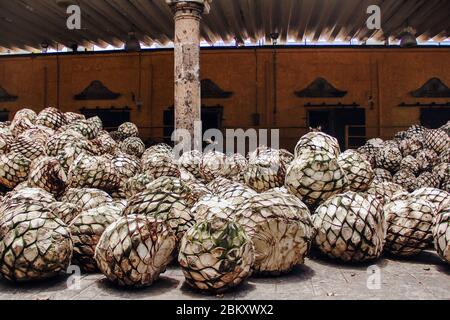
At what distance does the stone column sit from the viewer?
8.36 m

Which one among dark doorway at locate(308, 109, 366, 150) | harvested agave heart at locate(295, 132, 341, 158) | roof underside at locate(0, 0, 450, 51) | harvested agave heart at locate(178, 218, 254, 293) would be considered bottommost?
harvested agave heart at locate(178, 218, 254, 293)

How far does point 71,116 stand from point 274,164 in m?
4.22

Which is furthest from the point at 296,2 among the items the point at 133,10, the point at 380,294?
the point at 380,294

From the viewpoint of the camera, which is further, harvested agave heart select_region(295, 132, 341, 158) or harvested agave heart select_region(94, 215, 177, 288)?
harvested agave heart select_region(295, 132, 341, 158)

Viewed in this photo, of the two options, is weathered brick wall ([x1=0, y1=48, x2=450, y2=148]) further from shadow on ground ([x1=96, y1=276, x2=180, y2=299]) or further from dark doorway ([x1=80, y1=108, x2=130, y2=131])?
shadow on ground ([x1=96, y1=276, x2=180, y2=299])

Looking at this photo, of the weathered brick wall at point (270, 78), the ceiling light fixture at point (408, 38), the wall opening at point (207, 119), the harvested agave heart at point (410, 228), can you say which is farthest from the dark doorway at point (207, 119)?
the harvested agave heart at point (410, 228)

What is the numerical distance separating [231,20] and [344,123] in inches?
214

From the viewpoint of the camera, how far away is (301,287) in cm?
296

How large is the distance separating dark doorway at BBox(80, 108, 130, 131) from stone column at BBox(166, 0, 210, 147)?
8054 mm

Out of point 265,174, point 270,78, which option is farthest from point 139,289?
point 270,78

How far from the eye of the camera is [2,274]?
9.89ft

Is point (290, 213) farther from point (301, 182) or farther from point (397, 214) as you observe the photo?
point (397, 214)

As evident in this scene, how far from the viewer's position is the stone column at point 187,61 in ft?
27.4

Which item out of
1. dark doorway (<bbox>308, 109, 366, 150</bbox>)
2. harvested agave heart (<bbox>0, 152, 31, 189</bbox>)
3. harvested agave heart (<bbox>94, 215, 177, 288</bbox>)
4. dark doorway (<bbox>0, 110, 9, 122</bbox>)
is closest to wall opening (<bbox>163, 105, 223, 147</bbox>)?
dark doorway (<bbox>308, 109, 366, 150</bbox>)
